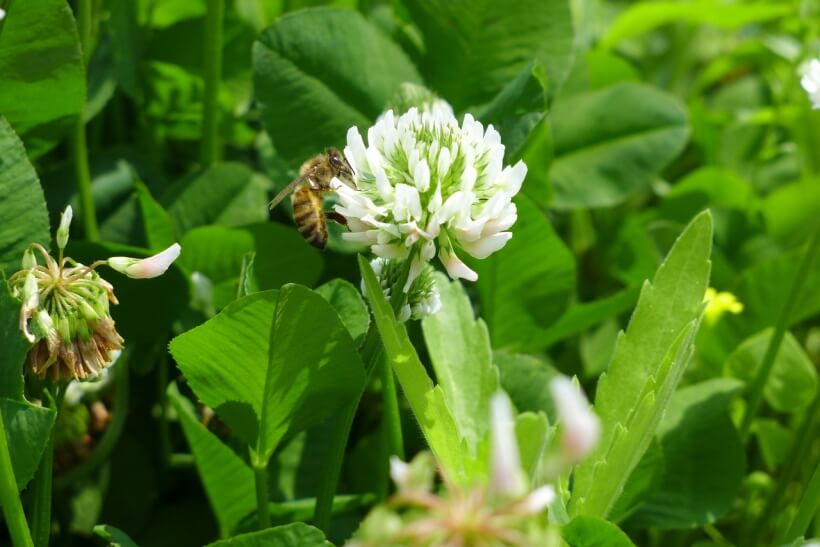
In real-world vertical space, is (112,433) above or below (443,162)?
below

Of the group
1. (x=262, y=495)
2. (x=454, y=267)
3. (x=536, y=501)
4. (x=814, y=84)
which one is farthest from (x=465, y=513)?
(x=814, y=84)

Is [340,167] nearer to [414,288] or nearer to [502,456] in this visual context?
[414,288]

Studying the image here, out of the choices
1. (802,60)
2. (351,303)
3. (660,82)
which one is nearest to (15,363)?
(351,303)

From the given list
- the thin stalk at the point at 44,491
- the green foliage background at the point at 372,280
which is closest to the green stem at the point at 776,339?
the green foliage background at the point at 372,280

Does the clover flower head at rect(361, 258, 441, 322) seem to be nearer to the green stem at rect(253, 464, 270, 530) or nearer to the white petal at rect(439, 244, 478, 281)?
the white petal at rect(439, 244, 478, 281)

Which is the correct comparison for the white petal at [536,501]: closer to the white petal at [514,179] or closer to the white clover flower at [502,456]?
the white clover flower at [502,456]

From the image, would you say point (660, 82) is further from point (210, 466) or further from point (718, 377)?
point (210, 466)
